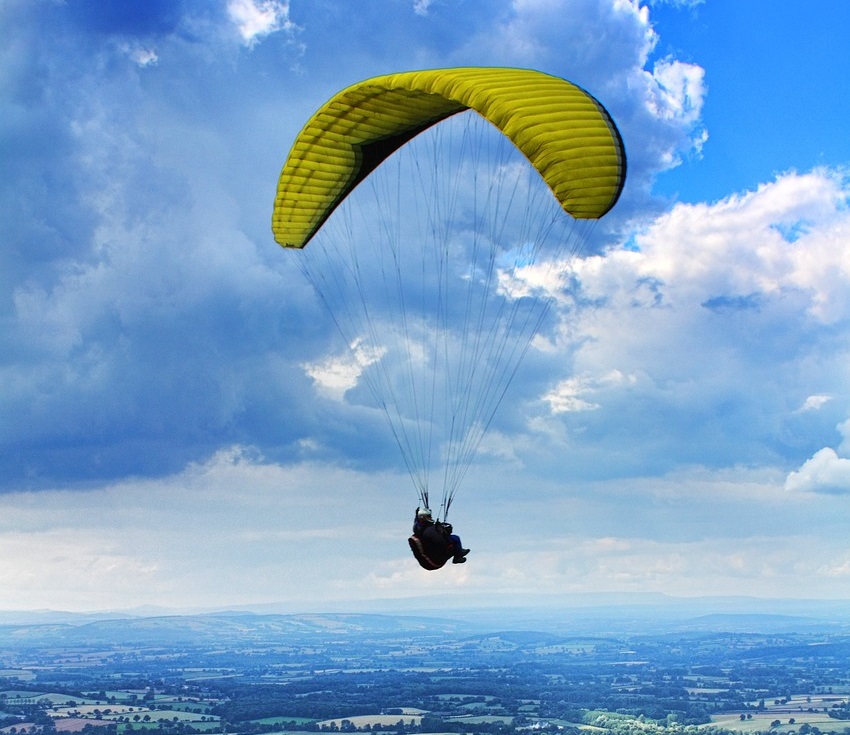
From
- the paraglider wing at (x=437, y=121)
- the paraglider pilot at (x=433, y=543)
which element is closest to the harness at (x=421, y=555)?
the paraglider pilot at (x=433, y=543)

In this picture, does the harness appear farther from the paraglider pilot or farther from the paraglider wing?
the paraglider wing

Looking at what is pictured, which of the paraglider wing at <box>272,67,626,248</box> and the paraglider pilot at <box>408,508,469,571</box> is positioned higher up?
the paraglider wing at <box>272,67,626,248</box>

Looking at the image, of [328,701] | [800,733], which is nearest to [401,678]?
[328,701]

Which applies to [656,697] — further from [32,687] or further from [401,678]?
[32,687]

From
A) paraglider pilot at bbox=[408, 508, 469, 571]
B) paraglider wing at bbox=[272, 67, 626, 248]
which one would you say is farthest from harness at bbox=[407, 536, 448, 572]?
paraglider wing at bbox=[272, 67, 626, 248]

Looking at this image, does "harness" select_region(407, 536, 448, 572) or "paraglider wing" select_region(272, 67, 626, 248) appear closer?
"paraglider wing" select_region(272, 67, 626, 248)

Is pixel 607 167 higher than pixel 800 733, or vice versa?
pixel 607 167
